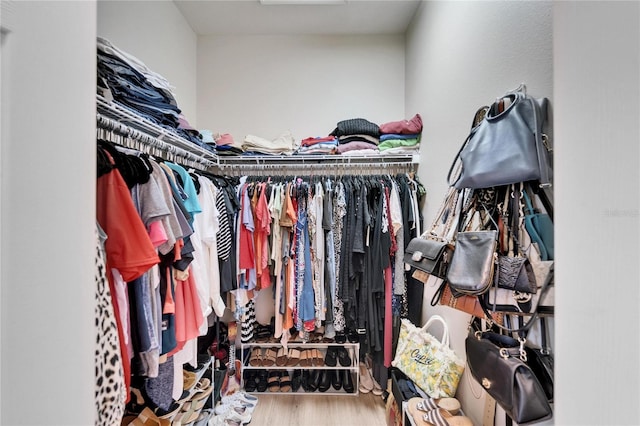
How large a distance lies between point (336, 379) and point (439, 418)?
1.05m

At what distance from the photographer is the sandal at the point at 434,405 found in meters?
1.18

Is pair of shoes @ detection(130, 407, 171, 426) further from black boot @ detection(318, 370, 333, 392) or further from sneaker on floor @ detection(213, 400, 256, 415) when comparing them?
black boot @ detection(318, 370, 333, 392)

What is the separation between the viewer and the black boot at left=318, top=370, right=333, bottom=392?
1977mm

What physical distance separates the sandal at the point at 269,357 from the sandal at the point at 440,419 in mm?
1153

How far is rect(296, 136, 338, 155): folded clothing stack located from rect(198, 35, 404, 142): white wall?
0.85ft

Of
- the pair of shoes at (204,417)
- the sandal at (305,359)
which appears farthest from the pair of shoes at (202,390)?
the sandal at (305,359)

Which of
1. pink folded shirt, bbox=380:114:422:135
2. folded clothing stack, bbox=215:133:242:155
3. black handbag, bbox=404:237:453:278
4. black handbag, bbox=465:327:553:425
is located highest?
pink folded shirt, bbox=380:114:422:135

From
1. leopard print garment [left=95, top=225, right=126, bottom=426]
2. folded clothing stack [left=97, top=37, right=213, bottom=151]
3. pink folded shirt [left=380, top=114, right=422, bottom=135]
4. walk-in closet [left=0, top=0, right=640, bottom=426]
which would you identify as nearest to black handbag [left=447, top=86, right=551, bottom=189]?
walk-in closet [left=0, top=0, right=640, bottom=426]

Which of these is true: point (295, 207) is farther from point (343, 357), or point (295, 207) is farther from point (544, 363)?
point (544, 363)

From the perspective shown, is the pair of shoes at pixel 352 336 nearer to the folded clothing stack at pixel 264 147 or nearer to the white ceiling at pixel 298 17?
the folded clothing stack at pixel 264 147

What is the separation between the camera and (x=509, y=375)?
78 centimetres
